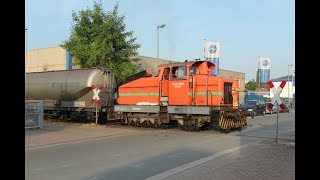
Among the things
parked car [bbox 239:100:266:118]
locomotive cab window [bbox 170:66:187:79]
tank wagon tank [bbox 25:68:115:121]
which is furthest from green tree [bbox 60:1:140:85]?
parked car [bbox 239:100:266:118]

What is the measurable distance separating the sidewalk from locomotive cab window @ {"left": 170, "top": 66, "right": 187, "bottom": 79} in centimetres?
802

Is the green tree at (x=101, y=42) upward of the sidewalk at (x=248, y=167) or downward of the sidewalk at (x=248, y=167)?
upward

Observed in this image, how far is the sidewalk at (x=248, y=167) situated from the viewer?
7.73 meters

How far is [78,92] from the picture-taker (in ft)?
75.3

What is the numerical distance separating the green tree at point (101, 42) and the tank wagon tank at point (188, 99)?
5933 millimetres

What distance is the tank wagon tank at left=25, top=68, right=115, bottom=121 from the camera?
22672 millimetres

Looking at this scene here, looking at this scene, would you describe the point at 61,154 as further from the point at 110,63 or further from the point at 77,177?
the point at 110,63

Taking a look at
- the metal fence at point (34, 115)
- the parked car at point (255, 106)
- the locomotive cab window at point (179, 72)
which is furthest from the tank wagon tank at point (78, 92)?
the parked car at point (255, 106)

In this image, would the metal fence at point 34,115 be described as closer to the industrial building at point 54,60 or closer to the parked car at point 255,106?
the industrial building at point 54,60

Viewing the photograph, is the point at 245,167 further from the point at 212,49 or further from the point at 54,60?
the point at 54,60

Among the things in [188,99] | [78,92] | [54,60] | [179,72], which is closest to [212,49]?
[179,72]

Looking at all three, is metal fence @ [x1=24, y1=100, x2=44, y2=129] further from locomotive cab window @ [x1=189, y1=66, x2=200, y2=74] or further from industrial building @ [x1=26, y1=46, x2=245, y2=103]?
industrial building @ [x1=26, y1=46, x2=245, y2=103]

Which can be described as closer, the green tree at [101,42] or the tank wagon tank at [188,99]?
the tank wagon tank at [188,99]
